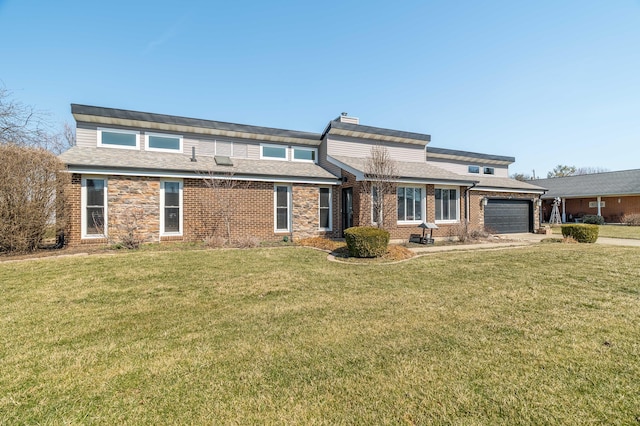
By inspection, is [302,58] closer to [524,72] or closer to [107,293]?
[524,72]

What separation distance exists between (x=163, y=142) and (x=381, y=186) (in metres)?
10.4

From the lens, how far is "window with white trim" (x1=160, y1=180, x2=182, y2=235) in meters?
11.8

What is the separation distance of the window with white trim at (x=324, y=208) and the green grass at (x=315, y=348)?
7.56 metres

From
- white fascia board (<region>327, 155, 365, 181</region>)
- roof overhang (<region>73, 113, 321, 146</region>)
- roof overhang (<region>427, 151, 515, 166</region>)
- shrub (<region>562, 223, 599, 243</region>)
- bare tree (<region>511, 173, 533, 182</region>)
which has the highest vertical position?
bare tree (<region>511, 173, 533, 182</region>)

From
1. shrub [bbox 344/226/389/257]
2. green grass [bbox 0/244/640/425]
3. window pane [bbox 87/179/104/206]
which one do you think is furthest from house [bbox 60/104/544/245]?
green grass [bbox 0/244/640/425]

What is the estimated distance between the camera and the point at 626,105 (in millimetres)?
10984

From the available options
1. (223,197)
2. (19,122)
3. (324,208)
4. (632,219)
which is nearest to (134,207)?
(223,197)

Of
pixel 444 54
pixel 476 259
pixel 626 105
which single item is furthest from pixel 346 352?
pixel 626 105

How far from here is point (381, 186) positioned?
12117 millimetres

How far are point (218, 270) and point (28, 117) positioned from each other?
439 inches

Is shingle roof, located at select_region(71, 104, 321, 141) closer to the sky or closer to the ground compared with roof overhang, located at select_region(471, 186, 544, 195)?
closer to the sky

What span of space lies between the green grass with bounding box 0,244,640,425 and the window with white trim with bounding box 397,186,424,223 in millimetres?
7437

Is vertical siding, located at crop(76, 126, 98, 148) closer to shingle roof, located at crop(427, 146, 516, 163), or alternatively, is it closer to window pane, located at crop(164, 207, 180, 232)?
window pane, located at crop(164, 207, 180, 232)

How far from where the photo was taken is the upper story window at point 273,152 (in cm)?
1539
